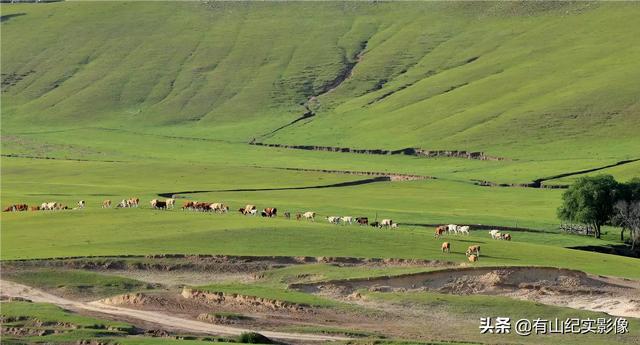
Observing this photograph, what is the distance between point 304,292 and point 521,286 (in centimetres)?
960

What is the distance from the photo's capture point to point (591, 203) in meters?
79.4

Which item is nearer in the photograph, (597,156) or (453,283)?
(453,283)

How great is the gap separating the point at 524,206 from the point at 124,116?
86.7 m

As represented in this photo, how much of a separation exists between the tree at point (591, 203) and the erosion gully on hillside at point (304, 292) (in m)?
21.1

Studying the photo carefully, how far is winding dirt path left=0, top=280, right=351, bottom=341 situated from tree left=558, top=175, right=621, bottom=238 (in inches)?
1474

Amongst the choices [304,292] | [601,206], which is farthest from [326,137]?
[304,292]

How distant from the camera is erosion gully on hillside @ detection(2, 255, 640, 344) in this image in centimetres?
4728

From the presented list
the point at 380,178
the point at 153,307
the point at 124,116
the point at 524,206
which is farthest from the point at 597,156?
the point at 153,307

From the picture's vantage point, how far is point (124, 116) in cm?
17062

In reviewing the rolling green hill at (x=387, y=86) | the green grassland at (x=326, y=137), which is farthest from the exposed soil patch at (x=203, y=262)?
the rolling green hill at (x=387, y=86)

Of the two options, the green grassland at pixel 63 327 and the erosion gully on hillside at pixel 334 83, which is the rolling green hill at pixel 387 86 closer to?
the erosion gully on hillside at pixel 334 83

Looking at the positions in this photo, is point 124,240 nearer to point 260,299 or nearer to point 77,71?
point 260,299

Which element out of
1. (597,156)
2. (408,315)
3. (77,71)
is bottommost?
(408,315)

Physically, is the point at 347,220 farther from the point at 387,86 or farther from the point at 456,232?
the point at 387,86
